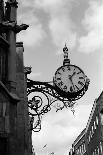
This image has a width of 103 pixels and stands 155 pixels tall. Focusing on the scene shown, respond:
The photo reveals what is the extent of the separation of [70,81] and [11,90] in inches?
165

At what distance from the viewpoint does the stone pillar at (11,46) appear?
14.2m

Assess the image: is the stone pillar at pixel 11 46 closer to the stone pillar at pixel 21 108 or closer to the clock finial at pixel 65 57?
the stone pillar at pixel 21 108

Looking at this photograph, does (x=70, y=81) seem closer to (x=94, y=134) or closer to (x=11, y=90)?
(x=11, y=90)

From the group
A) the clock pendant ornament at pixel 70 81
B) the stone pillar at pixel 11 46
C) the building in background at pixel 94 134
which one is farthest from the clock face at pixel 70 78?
the building in background at pixel 94 134

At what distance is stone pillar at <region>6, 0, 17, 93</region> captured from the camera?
14220 mm

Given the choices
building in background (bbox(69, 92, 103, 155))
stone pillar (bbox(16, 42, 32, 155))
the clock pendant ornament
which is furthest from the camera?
building in background (bbox(69, 92, 103, 155))

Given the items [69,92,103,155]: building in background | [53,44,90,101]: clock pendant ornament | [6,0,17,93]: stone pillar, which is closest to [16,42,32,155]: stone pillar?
[53,44,90,101]: clock pendant ornament

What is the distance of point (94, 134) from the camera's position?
177 feet

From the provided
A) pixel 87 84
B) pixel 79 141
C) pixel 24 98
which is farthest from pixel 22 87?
pixel 79 141

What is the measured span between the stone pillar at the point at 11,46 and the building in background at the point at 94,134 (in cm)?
3485

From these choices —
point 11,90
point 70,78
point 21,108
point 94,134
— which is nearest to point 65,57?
point 70,78

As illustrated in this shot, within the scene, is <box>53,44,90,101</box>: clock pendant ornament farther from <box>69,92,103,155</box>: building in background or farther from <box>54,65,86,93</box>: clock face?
<box>69,92,103,155</box>: building in background

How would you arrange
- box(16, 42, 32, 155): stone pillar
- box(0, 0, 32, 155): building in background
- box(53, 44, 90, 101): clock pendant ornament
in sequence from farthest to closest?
box(53, 44, 90, 101): clock pendant ornament, box(16, 42, 32, 155): stone pillar, box(0, 0, 32, 155): building in background

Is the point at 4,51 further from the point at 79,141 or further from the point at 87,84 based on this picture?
the point at 79,141
